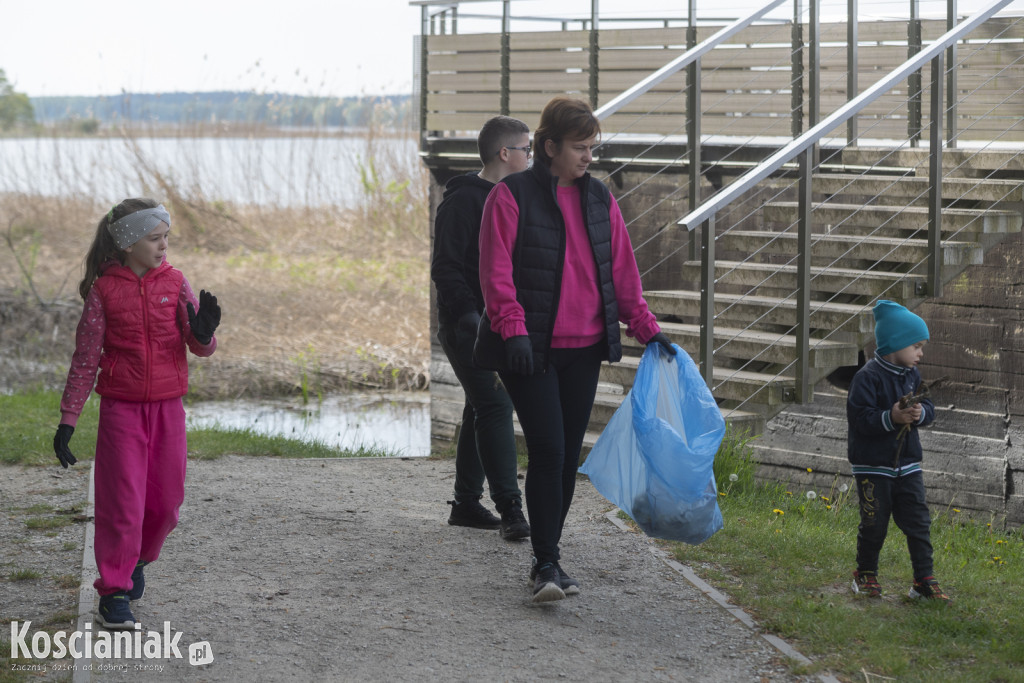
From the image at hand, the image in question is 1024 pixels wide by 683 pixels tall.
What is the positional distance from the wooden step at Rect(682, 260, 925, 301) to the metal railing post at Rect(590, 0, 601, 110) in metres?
2.93

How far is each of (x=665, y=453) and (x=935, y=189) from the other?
313cm

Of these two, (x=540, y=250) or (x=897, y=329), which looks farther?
(x=897, y=329)

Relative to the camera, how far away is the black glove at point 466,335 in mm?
4613

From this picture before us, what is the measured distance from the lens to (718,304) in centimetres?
739

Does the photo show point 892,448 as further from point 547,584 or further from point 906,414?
point 547,584

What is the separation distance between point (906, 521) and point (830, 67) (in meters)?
5.53

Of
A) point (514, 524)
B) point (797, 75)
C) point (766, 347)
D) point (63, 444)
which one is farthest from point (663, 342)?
point (797, 75)

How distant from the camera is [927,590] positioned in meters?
4.41

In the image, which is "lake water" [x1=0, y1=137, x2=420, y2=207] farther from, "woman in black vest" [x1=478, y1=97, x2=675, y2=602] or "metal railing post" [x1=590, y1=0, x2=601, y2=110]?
"woman in black vest" [x1=478, y1=97, x2=675, y2=602]

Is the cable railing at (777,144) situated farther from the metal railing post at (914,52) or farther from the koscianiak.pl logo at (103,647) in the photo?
the koscianiak.pl logo at (103,647)

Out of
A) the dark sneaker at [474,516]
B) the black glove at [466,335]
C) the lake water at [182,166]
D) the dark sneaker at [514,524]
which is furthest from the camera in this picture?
the lake water at [182,166]

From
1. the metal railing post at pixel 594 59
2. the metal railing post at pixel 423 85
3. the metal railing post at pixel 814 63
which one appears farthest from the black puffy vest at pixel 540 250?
the metal railing post at pixel 423 85

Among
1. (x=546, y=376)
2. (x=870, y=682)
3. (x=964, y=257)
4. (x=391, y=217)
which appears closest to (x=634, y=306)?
(x=546, y=376)

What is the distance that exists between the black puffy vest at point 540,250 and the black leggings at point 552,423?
10cm
